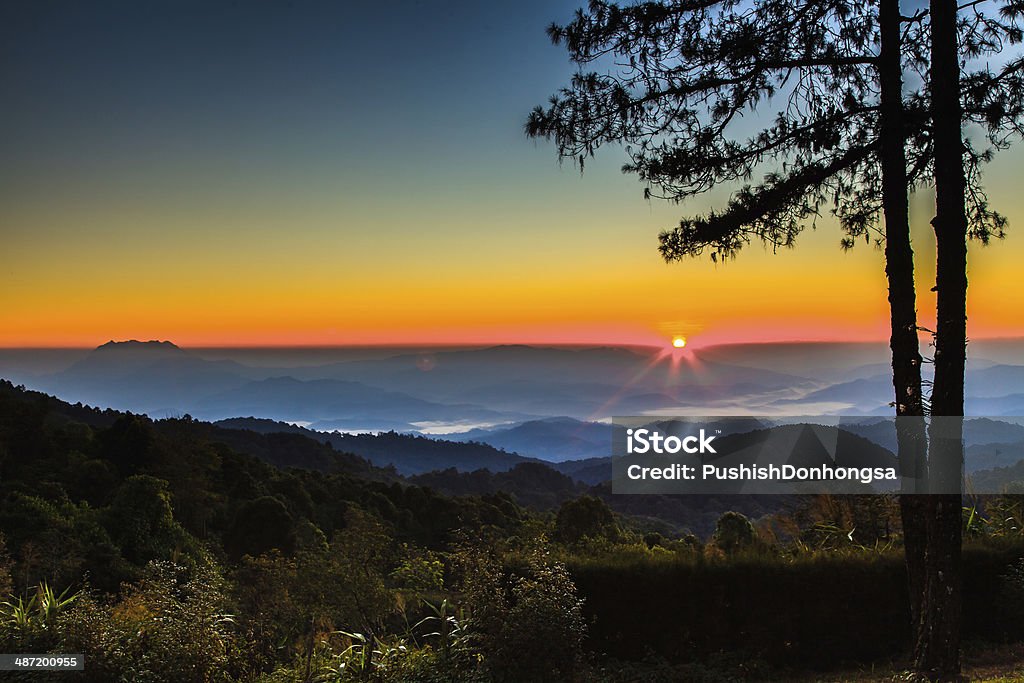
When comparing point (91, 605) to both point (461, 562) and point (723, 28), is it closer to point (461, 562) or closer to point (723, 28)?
point (461, 562)

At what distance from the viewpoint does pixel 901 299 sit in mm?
5355

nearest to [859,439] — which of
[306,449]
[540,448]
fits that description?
[540,448]

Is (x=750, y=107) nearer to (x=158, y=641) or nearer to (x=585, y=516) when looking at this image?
(x=158, y=641)

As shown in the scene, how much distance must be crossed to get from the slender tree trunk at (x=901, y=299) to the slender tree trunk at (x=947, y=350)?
382 millimetres

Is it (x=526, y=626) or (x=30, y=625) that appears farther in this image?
(x=30, y=625)

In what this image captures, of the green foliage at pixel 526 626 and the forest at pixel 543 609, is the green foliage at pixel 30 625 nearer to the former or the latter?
the forest at pixel 543 609

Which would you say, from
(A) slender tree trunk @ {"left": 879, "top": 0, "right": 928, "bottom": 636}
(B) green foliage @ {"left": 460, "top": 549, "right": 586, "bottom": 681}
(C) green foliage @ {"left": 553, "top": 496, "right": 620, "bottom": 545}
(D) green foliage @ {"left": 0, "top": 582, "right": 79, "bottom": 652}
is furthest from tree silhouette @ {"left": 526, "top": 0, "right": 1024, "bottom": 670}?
(C) green foliage @ {"left": 553, "top": 496, "right": 620, "bottom": 545}

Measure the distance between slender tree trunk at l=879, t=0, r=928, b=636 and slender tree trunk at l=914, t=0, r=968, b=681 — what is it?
1.25 ft

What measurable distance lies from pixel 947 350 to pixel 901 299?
64 cm

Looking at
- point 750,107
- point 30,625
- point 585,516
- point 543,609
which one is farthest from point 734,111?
point 585,516

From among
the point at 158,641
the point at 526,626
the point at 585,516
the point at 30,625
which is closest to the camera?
the point at 526,626

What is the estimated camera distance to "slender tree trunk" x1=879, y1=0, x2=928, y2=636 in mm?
5336

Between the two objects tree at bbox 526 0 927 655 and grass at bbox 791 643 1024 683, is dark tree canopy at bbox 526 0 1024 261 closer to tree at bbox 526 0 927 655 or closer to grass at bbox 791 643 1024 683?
tree at bbox 526 0 927 655

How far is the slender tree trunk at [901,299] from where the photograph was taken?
534 cm
